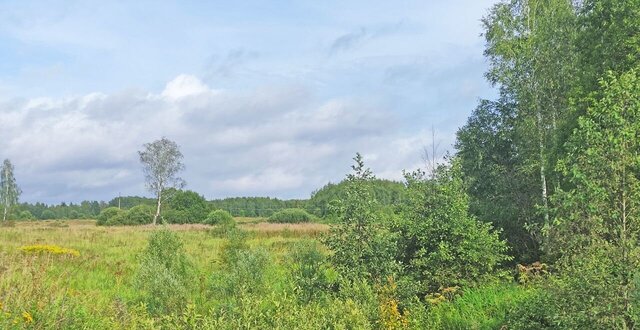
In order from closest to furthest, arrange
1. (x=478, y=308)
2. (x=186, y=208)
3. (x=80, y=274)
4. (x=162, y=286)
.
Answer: (x=478, y=308)
(x=162, y=286)
(x=80, y=274)
(x=186, y=208)

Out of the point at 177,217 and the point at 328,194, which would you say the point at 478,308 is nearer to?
the point at 177,217

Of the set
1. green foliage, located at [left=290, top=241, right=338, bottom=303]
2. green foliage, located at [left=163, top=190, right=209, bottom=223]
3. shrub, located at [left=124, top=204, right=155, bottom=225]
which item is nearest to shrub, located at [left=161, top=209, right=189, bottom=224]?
green foliage, located at [left=163, top=190, right=209, bottom=223]

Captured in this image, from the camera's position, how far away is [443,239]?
1413cm

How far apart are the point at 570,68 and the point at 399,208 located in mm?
13648

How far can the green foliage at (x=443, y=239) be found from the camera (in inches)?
540

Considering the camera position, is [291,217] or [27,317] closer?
[27,317]

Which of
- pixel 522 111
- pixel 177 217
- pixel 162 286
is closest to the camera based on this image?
pixel 162 286

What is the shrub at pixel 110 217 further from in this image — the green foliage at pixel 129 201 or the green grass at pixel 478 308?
the green foliage at pixel 129 201

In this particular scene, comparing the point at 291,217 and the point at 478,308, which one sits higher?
the point at 291,217

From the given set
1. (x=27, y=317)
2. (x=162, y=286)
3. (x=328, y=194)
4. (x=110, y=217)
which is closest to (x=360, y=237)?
(x=162, y=286)

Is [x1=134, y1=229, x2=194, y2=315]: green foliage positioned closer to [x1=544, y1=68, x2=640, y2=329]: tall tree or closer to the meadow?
the meadow

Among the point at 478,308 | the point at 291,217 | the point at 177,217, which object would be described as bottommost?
the point at 478,308

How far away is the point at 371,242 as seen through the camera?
1306 cm

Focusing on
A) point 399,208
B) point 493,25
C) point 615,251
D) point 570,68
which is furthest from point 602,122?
point 493,25
